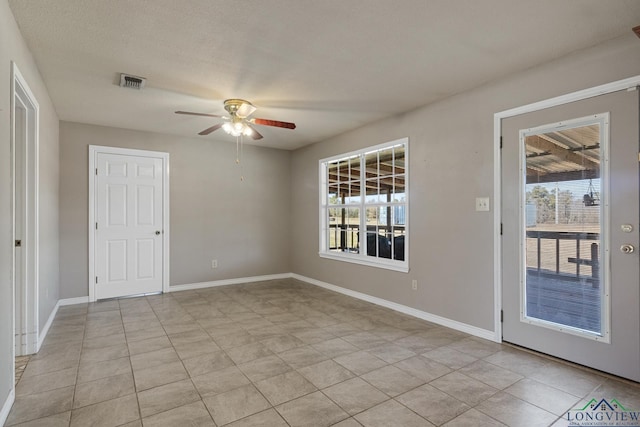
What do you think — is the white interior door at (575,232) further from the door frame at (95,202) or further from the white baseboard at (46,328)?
the door frame at (95,202)

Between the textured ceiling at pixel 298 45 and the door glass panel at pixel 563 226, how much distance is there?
0.73m

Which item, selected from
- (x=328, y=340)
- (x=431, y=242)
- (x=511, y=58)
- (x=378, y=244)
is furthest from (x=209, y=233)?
(x=511, y=58)

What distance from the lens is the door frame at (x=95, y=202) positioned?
467cm

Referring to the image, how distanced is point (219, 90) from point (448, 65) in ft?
7.23

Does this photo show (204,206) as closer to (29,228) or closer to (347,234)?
(347,234)

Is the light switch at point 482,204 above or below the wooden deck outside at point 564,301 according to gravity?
above

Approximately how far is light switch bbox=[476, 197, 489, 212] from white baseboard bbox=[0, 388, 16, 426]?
3.90 meters

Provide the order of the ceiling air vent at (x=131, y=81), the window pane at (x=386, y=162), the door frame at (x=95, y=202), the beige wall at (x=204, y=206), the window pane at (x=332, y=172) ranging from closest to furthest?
the ceiling air vent at (x=131, y=81) < the window pane at (x=386, y=162) < the beige wall at (x=204, y=206) < the door frame at (x=95, y=202) < the window pane at (x=332, y=172)

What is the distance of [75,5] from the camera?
81.3 inches

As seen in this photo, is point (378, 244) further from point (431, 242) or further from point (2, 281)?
point (2, 281)

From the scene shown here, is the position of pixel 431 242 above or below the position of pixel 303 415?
above

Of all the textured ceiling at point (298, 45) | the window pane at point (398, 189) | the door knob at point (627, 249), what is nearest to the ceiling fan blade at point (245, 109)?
the textured ceiling at point (298, 45)

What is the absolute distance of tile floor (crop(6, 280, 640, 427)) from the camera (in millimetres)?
2018

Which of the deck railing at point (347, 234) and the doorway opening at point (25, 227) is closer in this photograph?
the doorway opening at point (25, 227)
